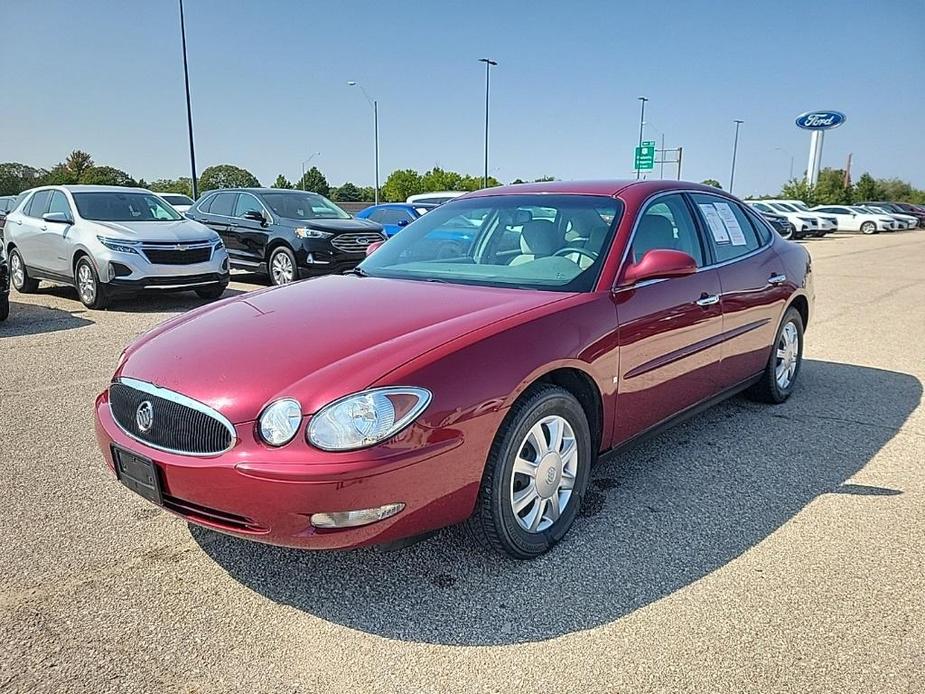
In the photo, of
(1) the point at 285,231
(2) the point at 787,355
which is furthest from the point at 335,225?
(2) the point at 787,355

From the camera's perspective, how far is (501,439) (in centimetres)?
264

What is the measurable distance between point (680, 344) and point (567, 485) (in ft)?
3.52

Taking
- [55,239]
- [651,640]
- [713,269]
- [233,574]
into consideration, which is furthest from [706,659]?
[55,239]

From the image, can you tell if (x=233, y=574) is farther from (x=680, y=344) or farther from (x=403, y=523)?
(x=680, y=344)

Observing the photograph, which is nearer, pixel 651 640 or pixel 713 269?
pixel 651 640

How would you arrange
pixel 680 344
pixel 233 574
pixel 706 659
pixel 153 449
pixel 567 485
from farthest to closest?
1. pixel 680 344
2. pixel 567 485
3. pixel 233 574
4. pixel 153 449
5. pixel 706 659

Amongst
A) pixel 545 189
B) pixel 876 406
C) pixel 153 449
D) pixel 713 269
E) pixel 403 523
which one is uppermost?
pixel 545 189

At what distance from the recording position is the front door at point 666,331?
10.7ft

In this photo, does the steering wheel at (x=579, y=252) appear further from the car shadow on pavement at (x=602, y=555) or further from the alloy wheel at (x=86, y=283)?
the alloy wheel at (x=86, y=283)

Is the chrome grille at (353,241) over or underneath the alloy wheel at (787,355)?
over

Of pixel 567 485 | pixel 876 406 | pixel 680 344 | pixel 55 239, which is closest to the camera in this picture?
pixel 567 485

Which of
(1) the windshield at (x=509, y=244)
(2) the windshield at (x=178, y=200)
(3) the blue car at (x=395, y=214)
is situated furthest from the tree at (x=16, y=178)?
(1) the windshield at (x=509, y=244)

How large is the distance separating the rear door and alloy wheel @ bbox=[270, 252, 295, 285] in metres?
7.73

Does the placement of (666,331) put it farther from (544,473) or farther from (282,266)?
(282,266)
